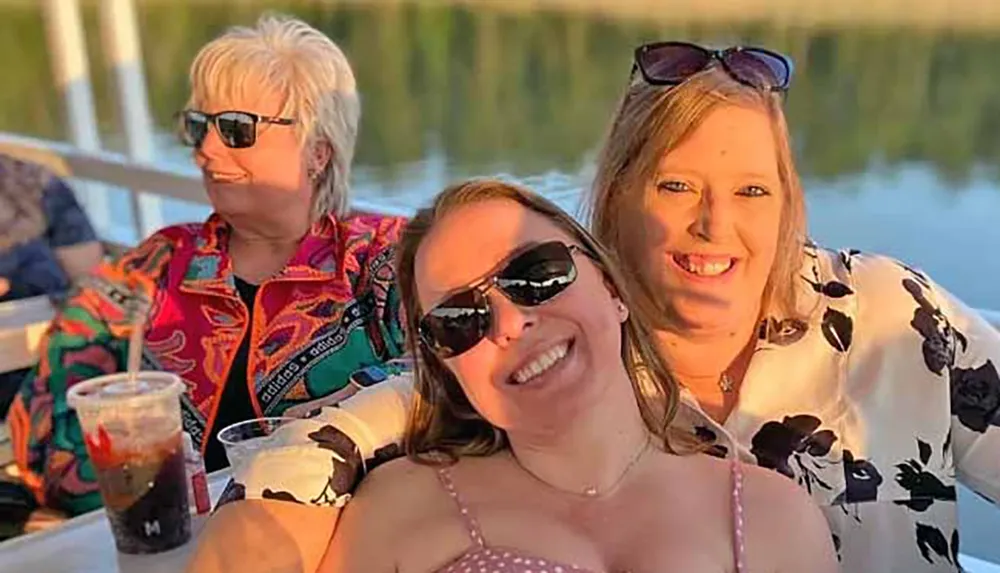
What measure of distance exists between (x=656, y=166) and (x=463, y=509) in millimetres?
477

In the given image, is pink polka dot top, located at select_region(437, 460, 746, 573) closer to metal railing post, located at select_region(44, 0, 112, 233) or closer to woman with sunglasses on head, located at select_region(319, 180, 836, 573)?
woman with sunglasses on head, located at select_region(319, 180, 836, 573)

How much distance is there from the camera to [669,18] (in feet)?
8.66

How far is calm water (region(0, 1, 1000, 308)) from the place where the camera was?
95.7 inches

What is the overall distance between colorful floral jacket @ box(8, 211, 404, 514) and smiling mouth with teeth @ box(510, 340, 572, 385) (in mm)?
759

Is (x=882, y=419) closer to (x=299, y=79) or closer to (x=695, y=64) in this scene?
(x=695, y=64)

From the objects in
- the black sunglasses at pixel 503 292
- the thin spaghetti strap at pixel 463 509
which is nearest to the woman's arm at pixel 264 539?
the thin spaghetti strap at pixel 463 509

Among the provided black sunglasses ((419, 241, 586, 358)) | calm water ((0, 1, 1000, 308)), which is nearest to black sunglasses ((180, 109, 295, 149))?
calm water ((0, 1, 1000, 308))

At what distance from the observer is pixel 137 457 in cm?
146

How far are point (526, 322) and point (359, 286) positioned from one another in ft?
2.84

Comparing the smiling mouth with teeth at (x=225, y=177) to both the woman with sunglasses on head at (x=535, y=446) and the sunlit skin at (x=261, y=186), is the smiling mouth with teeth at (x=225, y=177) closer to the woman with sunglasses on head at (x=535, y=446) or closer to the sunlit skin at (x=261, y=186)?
the sunlit skin at (x=261, y=186)

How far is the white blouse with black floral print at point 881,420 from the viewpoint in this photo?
1.46 m

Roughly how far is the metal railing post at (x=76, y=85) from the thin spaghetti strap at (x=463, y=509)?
330 centimetres

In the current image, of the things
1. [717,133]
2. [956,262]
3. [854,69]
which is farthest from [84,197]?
[717,133]

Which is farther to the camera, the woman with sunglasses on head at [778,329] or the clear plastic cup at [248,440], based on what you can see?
the woman with sunglasses on head at [778,329]
